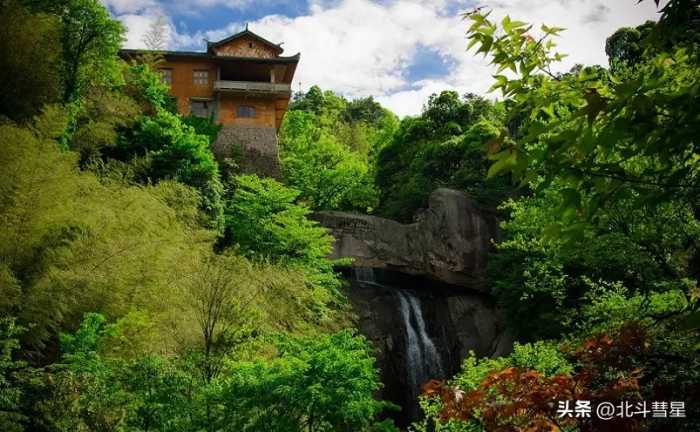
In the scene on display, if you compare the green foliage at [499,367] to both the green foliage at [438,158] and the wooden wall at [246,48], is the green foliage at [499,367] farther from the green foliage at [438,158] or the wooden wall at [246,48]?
the wooden wall at [246,48]

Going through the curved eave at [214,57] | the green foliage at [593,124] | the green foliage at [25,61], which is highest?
the curved eave at [214,57]

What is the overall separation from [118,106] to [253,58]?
30.9 ft

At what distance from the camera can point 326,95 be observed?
166ft

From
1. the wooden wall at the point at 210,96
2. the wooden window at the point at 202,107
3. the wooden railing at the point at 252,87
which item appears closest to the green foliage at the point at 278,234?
the wooden wall at the point at 210,96

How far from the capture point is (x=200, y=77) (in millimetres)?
27047

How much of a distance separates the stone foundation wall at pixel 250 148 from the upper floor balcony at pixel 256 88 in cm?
176

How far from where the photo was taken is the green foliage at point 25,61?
1407 cm

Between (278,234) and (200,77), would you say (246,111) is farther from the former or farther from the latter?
(278,234)

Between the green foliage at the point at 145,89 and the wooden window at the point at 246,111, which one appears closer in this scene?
the green foliage at the point at 145,89

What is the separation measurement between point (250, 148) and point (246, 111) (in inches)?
86.4

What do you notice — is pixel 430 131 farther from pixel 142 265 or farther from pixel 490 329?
pixel 142 265

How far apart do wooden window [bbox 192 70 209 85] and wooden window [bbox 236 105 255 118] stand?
7.48ft

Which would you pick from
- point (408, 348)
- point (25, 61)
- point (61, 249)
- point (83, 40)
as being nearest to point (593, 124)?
point (61, 249)

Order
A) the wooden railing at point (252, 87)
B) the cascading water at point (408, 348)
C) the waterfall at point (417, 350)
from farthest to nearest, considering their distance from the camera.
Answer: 1. the wooden railing at point (252, 87)
2. the waterfall at point (417, 350)
3. the cascading water at point (408, 348)
